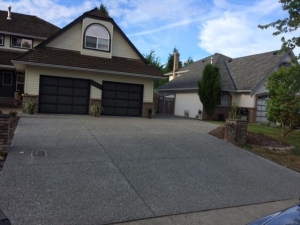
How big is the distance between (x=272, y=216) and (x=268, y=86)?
1323 cm

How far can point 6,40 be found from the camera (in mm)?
22609

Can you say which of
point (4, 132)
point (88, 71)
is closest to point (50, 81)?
point (88, 71)

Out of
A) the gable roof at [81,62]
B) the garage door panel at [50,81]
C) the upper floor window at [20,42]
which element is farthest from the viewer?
the upper floor window at [20,42]

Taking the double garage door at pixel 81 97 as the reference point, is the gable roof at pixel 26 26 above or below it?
above

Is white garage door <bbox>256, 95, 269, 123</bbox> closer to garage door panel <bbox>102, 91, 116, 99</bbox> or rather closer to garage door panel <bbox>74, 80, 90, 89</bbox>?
garage door panel <bbox>102, 91, 116, 99</bbox>

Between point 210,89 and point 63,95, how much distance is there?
36.3 ft

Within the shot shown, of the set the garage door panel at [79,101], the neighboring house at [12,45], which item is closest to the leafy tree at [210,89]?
the garage door panel at [79,101]

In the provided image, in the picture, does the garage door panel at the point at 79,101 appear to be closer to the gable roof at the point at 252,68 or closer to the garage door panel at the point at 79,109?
the garage door panel at the point at 79,109

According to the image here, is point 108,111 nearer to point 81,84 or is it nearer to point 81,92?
point 81,92

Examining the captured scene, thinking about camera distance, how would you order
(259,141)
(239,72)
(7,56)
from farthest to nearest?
(239,72)
(7,56)
(259,141)

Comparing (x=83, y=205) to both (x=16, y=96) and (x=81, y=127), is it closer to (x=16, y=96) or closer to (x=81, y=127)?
(x=81, y=127)

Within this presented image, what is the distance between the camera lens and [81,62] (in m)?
17.3

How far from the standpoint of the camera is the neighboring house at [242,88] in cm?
2305

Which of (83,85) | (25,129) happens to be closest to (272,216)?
(25,129)
